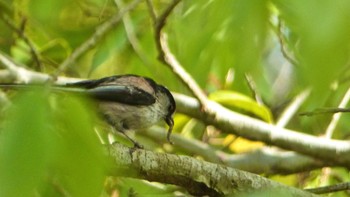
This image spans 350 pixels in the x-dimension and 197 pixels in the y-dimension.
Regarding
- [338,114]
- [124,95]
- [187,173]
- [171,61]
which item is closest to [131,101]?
[124,95]

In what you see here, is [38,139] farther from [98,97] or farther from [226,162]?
[226,162]

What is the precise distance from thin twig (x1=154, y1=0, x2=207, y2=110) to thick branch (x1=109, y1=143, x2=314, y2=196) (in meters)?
0.50

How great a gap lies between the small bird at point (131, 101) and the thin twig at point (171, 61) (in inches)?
4.1

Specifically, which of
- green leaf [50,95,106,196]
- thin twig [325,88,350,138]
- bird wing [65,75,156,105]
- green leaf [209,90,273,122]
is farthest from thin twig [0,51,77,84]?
green leaf [50,95,106,196]

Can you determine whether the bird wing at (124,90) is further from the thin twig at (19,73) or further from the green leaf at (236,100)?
the green leaf at (236,100)

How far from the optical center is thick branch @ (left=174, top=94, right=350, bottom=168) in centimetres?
343

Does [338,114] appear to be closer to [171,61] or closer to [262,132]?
[262,132]

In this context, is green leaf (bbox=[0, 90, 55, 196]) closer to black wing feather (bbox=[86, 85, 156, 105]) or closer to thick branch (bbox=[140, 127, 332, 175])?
black wing feather (bbox=[86, 85, 156, 105])

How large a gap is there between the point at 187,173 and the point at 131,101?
94 cm

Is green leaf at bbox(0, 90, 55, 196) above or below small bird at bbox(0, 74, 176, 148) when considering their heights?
below

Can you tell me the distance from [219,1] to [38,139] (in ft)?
1.27

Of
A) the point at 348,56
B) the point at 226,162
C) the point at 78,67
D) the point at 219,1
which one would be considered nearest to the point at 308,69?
the point at 348,56

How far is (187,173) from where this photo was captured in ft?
7.19

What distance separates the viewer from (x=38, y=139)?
1267 mm
